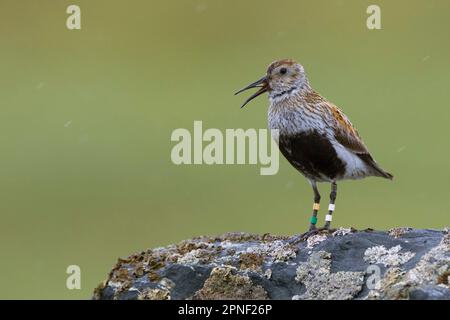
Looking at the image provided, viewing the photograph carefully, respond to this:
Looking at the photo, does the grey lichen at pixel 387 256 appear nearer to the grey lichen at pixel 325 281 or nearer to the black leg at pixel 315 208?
the grey lichen at pixel 325 281

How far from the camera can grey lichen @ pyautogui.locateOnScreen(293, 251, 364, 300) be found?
28.5 ft

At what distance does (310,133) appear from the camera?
10938 mm

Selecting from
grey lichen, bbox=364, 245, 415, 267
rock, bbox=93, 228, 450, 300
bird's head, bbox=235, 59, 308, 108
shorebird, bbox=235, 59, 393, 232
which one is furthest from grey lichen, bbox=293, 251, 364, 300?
bird's head, bbox=235, 59, 308, 108

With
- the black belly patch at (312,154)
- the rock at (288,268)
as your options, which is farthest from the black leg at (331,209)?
the rock at (288,268)

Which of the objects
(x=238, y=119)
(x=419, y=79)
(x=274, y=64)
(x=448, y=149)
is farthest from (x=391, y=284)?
(x=419, y=79)

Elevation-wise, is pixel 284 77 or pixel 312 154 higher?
pixel 284 77

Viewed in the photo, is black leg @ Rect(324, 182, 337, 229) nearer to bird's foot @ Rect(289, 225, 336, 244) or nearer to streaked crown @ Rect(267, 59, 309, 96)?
bird's foot @ Rect(289, 225, 336, 244)

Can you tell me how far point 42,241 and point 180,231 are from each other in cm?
289

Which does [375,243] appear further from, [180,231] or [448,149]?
[448,149]

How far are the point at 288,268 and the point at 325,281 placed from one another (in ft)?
1.23

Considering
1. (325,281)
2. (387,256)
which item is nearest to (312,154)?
(387,256)

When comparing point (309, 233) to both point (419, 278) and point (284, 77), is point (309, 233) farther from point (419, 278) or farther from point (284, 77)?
point (284, 77)

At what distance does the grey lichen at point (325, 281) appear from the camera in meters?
8.70

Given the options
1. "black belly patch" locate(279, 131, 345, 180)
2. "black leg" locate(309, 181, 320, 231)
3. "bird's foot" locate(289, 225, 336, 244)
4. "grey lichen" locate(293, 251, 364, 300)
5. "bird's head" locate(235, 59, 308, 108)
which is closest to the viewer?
"grey lichen" locate(293, 251, 364, 300)
